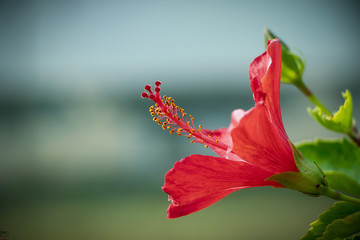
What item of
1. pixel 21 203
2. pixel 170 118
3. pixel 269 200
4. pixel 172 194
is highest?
pixel 21 203

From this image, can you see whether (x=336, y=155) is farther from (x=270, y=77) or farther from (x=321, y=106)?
(x=270, y=77)

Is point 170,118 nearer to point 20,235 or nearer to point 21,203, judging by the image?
point 20,235

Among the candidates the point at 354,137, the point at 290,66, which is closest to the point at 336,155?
the point at 354,137

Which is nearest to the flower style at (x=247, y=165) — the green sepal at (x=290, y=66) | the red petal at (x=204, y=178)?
the red petal at (x=204, y=178)

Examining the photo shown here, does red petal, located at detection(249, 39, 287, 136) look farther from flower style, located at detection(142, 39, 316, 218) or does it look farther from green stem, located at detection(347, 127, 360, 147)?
green stem, located at detection(347, 127, 360, 147)

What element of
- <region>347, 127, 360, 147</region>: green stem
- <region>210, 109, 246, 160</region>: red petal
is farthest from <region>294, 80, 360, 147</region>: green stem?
<region>210, 109, 246, 160</region>: red petal

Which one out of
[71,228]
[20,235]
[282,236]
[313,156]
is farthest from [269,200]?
[313,156]
